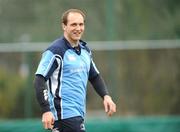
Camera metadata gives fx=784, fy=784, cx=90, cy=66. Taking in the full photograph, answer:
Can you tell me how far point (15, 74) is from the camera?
14883 mm

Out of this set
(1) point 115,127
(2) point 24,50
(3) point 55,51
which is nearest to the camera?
(3) point 55,51

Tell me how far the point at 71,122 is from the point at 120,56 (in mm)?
7041

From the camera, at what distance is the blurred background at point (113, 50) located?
14672mm

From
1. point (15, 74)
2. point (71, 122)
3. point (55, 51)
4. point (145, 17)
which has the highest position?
point (145, 17)

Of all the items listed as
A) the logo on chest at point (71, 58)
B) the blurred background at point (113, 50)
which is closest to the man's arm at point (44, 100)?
the logo on chest at point (71, 58)

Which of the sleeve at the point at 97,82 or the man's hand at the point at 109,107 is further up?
the sleeve at the point at 97,82

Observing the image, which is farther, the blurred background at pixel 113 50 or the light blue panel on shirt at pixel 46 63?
the blurred background at pixel 113 50

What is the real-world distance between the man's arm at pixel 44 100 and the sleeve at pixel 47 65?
4 centimetres

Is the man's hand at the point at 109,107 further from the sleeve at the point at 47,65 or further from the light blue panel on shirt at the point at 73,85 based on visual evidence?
the sleeve at the point at 47,65

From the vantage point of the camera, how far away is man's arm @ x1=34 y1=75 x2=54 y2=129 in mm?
7379

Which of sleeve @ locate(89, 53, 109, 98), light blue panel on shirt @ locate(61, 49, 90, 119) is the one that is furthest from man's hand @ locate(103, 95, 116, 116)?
light blue panel on shirt @ locate(61, 49, 90, 119)

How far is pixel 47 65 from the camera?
7625 millimetres

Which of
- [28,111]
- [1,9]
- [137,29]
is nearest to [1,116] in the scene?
[28,111]

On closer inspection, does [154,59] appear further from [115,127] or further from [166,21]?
[115,127]
